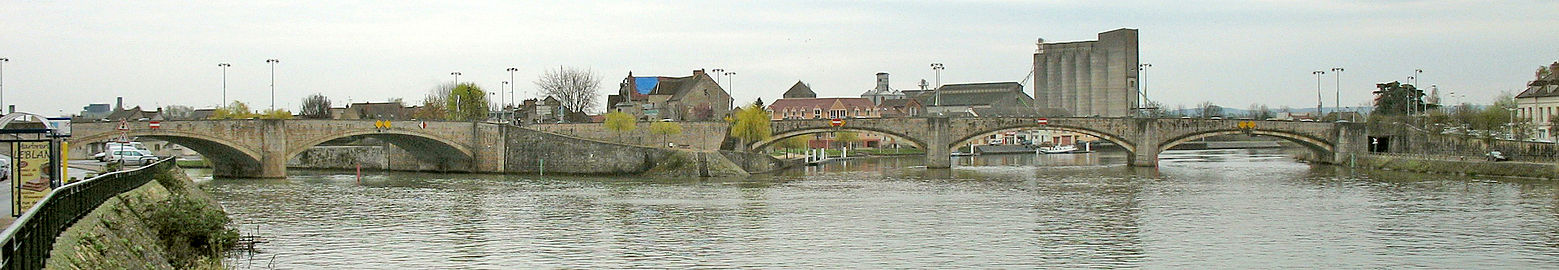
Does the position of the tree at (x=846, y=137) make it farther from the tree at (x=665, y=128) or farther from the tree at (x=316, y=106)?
the tree at (x=316, y=106)

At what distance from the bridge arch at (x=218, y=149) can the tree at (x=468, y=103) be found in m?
43.4

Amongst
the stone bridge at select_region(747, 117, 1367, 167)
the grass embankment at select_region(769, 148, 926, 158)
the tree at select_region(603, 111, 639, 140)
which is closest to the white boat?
the grass embankment at select_region(769, 148, 926, 158)

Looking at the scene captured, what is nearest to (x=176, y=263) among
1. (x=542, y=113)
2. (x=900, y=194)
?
(x=900, y=194)

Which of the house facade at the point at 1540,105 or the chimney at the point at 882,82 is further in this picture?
the chimney at the point at 882,82

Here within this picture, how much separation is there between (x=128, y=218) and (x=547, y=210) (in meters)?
18.4

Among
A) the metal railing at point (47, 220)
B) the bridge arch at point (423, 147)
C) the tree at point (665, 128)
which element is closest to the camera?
the metal railing at point (47, 220)

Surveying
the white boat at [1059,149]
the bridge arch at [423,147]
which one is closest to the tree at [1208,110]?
the white boat at [1059,149]

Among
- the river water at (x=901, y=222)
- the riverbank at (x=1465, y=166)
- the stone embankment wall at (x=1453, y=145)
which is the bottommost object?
the river water at (x=901, y=222)

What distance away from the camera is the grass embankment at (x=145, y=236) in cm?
1559

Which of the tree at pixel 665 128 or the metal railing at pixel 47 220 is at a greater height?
the tree at pixel 665 128

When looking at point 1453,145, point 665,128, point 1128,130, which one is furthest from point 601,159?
point 1453,145

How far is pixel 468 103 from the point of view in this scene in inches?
4213

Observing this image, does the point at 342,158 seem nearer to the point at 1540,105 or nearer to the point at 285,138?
the point at 285,138

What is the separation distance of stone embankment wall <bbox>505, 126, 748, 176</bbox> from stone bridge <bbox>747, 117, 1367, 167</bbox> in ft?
41.0
